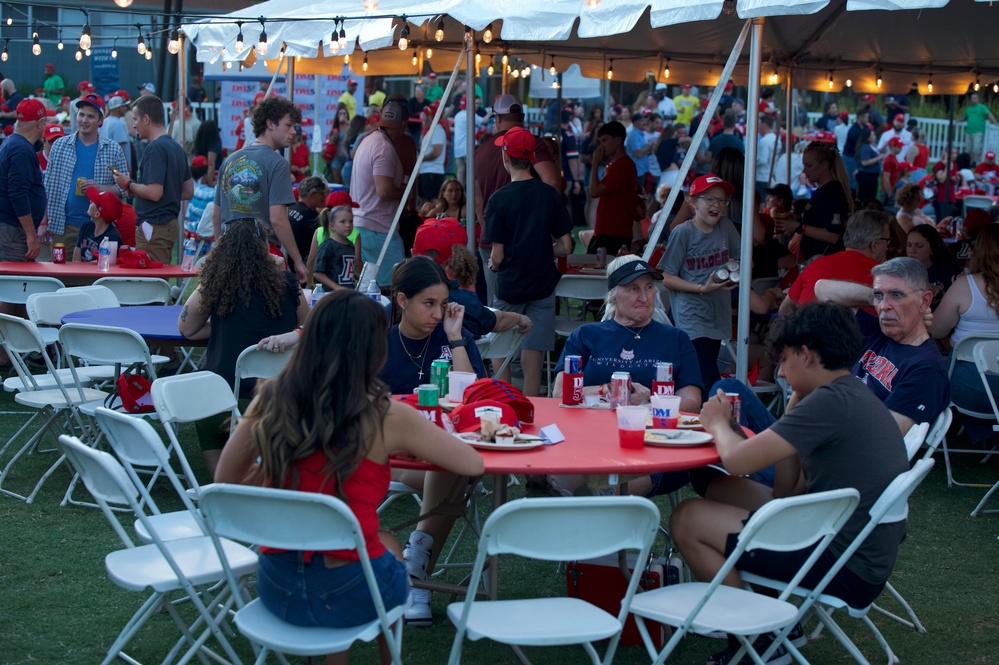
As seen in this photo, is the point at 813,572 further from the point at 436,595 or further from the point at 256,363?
the point at 256,363

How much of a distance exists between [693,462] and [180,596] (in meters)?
2.00

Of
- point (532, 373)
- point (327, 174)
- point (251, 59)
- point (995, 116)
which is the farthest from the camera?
point (995, 116)

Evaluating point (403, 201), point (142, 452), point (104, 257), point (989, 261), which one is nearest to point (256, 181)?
point (403, 201)

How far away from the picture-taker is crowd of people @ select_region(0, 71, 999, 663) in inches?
115

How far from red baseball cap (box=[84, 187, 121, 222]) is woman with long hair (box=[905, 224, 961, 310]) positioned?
5.44 meters

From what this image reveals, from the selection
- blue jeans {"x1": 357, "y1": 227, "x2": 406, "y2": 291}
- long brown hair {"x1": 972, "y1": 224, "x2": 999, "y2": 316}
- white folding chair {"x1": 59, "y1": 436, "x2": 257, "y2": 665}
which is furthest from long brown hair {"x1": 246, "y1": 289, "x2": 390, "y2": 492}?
blue jeans {"x1": 357, "y1": 227, "x2": 406, "y2": 291}

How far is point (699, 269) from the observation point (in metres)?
6.55

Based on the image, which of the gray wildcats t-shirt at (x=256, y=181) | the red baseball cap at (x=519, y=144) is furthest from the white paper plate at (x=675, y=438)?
the gray wildcats t-shirt at (x=256, y=181)

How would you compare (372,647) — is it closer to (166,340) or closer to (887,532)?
(887,532)

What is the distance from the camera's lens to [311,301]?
253 inches

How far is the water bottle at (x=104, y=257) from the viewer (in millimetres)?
7604

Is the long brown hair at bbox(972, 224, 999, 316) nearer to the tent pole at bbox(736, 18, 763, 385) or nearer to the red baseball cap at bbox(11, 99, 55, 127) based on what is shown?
the tent pole at bbox(736, 18, 763, 385)

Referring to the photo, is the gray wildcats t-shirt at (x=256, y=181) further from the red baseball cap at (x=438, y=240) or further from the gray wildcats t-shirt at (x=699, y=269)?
the gray wildcats t-shirt at (x=699, y=269)

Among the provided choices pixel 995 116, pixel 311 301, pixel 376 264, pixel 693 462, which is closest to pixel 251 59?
pixel 376 264
